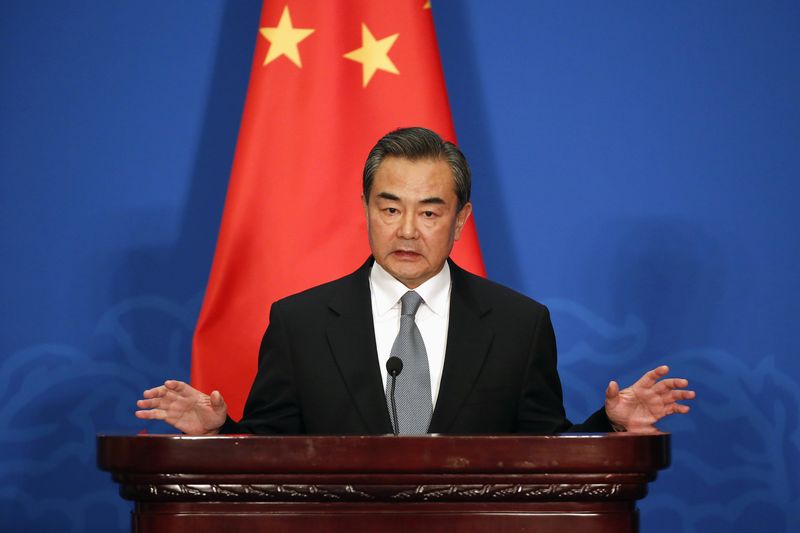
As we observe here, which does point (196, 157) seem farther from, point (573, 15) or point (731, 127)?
point (731, 127)

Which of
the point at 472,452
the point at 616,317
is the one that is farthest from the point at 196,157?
the point at 472,452

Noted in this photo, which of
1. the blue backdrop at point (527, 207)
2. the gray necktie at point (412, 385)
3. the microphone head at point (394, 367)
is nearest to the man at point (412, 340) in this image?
the gray necktie at point (412, 385)

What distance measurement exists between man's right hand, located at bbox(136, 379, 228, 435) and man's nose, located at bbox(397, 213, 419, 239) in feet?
1.81

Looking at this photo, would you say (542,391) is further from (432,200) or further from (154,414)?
(154,414)

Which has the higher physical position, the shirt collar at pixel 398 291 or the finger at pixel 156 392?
the shirt collar at pixel 398 291

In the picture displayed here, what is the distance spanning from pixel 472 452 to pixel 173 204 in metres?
1.82

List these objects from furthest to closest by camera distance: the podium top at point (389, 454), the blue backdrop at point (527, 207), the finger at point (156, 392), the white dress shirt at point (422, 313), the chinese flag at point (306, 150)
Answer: the blue backdrop at point (527, 207), the chinese flag at point (306, 150), the white dress shirt at point (422, 313), the finger at point (156, 392), the podium top at point (389, 454)

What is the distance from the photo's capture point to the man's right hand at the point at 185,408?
1437 millimetres

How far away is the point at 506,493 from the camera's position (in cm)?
110

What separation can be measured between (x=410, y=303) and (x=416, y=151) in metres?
0.31

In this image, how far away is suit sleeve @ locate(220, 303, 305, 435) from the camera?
5.93 feet

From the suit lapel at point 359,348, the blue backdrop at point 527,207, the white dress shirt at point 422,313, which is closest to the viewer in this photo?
the suit lapel at point 359,348

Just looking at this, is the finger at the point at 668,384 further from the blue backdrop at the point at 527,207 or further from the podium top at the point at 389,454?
the blue backdrop at the point at 527,207

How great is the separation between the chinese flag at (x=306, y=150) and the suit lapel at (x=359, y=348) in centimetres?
50
